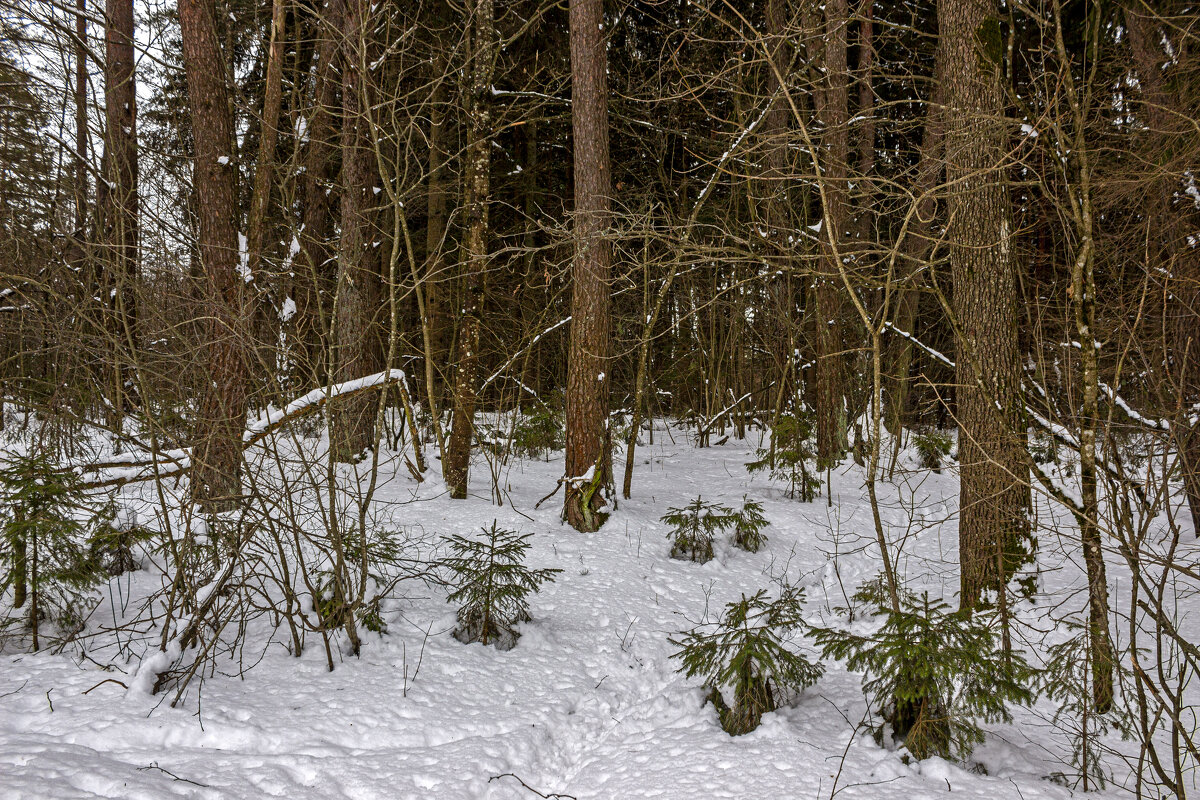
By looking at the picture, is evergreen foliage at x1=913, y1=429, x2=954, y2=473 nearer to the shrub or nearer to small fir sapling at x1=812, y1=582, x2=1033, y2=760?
the shrub

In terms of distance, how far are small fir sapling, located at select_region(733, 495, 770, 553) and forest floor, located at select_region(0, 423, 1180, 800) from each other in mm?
1316

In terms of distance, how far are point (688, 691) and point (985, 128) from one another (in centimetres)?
420

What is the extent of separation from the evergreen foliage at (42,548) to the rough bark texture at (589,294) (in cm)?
406

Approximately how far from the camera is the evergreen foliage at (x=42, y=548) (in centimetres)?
381

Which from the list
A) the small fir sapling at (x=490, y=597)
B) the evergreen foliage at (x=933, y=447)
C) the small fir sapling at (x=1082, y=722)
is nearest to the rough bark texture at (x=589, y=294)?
the small fir sapling at (x=490, y=597)

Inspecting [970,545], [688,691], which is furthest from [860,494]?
→ [688,691]

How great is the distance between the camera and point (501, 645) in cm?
467

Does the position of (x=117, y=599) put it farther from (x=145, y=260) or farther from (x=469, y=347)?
(x=469, y=347)

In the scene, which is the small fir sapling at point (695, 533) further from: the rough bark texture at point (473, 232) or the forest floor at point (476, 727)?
the rough bark texture at point (473, 232)

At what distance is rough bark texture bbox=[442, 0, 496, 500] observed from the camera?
7.77m

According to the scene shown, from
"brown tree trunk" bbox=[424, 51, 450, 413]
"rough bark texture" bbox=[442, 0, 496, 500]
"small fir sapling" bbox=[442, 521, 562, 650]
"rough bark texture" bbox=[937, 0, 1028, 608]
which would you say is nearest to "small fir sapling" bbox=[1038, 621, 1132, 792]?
"rough bark texture" bbox=[937, 0, 1028, 608]

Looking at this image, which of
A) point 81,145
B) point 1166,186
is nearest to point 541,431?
point 81,145

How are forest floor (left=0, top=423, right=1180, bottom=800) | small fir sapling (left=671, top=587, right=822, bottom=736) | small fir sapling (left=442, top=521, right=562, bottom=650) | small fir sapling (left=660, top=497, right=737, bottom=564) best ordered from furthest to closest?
small fir sapling (left=660, top=497, right=737, bottom=564) < small fir sapling (left=442, top=521, right=562, bottom=650) < small fir sapling (left=671, top=587, right=822, bottom=736) < forest floor (left=0, top=423, right=1180, bottom=800)

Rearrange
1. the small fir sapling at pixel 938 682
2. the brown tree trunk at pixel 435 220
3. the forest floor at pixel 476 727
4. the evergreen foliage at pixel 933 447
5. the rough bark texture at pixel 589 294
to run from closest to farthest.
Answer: the forest floor at pixel 476 727 → the small fir sapling at pixel 938 682 → the rough bark texture at pixel 589 294 → the brown tree trunk at pixel 435 220 → the evergreen foliage at pixel 933 447
